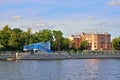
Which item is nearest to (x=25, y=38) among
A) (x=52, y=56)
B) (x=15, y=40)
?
(x=15, y=40)

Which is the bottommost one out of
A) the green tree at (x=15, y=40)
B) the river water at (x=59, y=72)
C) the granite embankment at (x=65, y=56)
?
the river water at (x=59, y=72)

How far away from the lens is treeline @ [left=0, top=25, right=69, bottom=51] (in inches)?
6442

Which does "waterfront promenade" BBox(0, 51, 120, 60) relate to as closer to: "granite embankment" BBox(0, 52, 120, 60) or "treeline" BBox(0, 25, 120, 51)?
"granite embankment" BBox(0, 52, 120, 60)

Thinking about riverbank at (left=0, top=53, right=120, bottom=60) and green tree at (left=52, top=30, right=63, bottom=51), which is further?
green tree at (left=52, top=30, right=63, bottom=51)

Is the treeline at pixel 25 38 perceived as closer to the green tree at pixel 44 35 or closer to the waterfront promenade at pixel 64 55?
the green tree at pixel 44 35

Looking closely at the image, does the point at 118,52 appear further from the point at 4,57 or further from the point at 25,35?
the point at 4,57

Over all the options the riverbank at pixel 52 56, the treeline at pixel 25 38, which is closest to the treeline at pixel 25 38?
the treeline at pixel 25 38

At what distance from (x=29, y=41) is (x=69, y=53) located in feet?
57.2

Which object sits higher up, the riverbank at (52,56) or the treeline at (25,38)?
the treeline at (25,38)

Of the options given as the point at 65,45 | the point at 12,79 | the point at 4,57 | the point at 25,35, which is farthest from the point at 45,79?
the point at 65,45

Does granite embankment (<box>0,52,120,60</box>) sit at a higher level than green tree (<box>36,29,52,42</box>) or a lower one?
lower

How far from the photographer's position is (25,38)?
565 ft

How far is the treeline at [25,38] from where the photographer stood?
164m

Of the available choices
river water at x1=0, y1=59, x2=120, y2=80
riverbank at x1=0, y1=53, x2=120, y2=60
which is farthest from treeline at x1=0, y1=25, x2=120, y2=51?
river water at x1=0, y1=59, x2=120, y2=80
